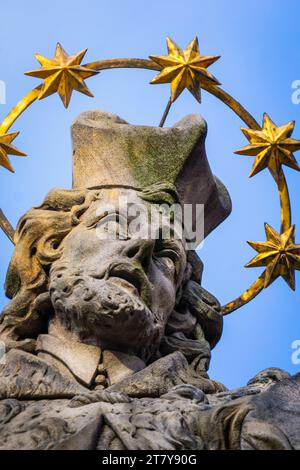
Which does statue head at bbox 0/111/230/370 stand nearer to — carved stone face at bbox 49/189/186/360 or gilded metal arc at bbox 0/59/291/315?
carved stone face at bbox 49/189/186/360

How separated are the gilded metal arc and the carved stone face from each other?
48.9 inches

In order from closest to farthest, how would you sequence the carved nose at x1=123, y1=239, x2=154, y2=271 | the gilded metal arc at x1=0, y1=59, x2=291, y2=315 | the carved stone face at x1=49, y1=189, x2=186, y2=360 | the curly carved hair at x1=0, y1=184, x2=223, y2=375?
the carved stone face at x1=49, y1=189, x2=186, y2=360 → the carved nose at x1=123, y1=239, x2=154, y2=271 → the curly carved hair at x1=0, y1=184, x2=223, y2=375 → the gilded metal arc at x1=0, y1=59, x2=291, y2=315

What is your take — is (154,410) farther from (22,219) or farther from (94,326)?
(22,219)

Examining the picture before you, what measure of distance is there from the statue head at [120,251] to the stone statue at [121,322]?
0.01 m

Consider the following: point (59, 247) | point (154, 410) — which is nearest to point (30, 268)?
point (59, 247)

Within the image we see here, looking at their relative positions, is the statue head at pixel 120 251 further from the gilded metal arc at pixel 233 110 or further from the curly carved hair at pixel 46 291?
the gilded metal arc at pixel 233 110

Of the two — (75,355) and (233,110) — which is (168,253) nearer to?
(75,355)

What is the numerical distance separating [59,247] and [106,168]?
104 cm

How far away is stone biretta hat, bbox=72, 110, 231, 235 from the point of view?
13.7 metres

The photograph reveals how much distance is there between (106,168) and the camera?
13727mm

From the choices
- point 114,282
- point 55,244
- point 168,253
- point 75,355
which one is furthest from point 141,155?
point 75,355

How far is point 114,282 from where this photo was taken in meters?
12.2

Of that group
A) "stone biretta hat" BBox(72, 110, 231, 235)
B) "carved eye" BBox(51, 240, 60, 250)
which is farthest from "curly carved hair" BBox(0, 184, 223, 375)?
"stone biretta hat" BBox(72, 110, 231, 235)

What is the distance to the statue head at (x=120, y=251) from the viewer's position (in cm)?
1221
